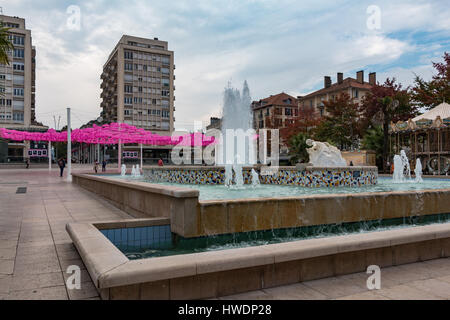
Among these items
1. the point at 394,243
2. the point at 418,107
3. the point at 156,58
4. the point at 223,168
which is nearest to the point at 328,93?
the point at 418,107

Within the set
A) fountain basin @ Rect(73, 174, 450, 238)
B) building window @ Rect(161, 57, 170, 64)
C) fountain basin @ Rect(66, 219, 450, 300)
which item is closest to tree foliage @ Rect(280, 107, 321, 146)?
fountain basin @ Rect(73, 174, 450, 238)

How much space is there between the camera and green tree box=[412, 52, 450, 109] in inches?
1216

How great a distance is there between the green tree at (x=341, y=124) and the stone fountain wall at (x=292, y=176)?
24.4 m

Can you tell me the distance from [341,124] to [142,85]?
46.4 meters

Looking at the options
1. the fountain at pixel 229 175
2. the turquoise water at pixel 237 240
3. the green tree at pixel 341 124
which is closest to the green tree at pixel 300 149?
the green tree at pixel 341 124

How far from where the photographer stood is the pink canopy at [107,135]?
29.3m

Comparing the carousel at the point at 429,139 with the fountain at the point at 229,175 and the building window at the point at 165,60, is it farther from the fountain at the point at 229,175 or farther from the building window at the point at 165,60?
the building window at the point at 165,60

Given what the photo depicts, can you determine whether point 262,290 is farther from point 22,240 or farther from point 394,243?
point 22,240

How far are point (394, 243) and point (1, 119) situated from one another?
227 feet

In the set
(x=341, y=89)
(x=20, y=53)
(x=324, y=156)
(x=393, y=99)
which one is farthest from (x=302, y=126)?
(x=20, y=53)

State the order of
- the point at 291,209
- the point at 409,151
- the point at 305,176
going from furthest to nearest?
the point at 409,151 < the point at 305,176 < the point at 291,209

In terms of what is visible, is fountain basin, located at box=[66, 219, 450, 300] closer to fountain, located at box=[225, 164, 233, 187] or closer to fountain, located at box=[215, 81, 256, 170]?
fountain, located at box=[225, 164, 233, 187]

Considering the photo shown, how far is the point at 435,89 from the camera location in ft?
107
